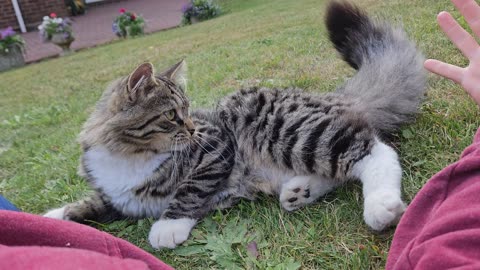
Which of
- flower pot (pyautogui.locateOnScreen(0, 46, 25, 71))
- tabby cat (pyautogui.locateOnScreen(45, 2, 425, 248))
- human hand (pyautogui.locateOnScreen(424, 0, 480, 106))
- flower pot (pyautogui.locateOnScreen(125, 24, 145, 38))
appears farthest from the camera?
flower pot (pyautogui.locateOnScreen(125, 24, 145, 38))

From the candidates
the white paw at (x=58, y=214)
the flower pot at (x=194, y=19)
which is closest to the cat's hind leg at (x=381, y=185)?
the white paw at (x=58, y=214)

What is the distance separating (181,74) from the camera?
277 centimetres

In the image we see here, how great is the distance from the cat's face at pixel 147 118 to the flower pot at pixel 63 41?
10.4 m

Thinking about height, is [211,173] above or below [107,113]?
below

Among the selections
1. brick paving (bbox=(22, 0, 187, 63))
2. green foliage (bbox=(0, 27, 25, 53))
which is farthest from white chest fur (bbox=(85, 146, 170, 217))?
brick paving (bbox=(22, 0, 187, 63))

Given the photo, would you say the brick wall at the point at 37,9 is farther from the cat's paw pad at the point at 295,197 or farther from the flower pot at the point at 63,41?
the cat's paw pad at the point at 295,197

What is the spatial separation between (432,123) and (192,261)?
1474 millimetres

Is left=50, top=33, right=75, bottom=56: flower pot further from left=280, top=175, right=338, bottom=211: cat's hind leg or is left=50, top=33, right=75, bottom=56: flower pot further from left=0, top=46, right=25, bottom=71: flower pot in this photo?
left=280, top=175, right=338, bottom=211: cat's hind leg

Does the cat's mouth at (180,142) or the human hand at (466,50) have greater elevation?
the human hand at (466,50)

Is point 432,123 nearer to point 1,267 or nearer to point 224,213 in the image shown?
point 224,213

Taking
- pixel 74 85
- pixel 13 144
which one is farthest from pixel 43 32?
pixel 13 144

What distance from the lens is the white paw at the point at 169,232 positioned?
2.04 meters

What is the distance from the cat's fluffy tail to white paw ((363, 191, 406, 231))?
2.25 ft

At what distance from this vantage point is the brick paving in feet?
42.0
